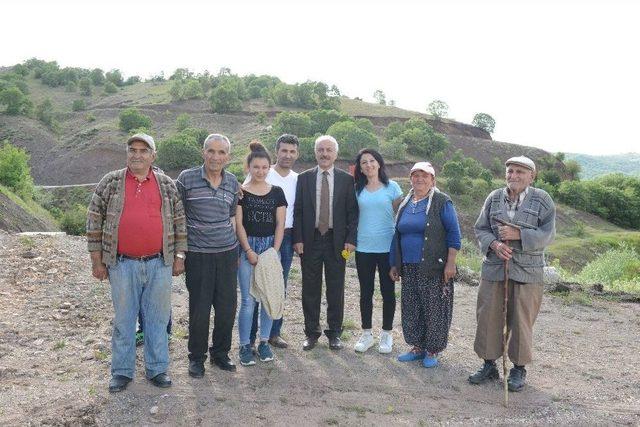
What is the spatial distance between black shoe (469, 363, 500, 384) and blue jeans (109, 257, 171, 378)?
2.49 m

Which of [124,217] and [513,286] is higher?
[124,217]

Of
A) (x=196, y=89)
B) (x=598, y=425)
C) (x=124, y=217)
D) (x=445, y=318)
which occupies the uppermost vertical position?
(x=196, y=89)

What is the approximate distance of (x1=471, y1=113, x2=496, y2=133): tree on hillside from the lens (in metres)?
70.1

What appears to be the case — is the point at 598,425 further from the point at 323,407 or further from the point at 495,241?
the point at 323,407

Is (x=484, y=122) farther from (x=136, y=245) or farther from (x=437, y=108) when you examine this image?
(x=136, y=245)

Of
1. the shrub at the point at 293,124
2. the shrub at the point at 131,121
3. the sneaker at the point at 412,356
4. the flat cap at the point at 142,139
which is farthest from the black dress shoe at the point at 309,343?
the shrub at the point at 131,121

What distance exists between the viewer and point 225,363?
449 cm

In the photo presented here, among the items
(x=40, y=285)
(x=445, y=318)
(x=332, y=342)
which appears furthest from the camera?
(x=40, y=285)

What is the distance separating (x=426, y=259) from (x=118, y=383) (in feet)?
8.44

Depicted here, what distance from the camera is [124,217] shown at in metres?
3.77

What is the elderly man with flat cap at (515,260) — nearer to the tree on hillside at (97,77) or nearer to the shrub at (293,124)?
the shrub at (293,124)

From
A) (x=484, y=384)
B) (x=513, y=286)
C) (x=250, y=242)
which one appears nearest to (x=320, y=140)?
(x=250, y=242)

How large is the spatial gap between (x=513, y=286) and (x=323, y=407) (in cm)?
177

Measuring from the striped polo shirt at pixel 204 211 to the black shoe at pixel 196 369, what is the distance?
0.94m
